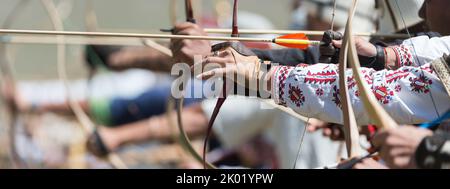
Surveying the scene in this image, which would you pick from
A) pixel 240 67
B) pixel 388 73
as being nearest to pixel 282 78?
pixel 240 67

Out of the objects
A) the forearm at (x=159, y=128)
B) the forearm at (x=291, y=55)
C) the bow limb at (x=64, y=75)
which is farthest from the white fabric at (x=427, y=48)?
the forearm at (x=159, y=128)

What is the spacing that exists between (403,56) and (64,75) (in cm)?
161

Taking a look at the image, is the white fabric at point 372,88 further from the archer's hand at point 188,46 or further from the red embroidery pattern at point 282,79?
the archer's hand at point 188,46

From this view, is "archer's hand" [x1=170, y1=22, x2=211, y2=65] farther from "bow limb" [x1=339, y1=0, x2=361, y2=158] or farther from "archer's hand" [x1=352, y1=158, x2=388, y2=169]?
"archer's hand" [x1=352, y1=158, x2=388, y2=169]

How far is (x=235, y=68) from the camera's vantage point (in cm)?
168

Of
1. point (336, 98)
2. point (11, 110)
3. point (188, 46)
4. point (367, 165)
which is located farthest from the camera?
point (11, 110)

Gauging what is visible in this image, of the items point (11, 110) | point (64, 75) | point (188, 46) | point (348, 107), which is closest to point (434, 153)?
point (348, 107)

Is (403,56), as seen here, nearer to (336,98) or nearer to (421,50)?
(421,50)

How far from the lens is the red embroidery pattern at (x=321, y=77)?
5.37ft

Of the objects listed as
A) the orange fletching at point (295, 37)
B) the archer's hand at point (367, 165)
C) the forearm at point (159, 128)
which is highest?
the orange fletching at point (295, 37)

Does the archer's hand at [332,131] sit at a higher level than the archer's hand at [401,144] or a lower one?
lower

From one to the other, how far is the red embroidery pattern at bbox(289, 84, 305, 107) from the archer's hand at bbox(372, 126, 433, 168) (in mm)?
402

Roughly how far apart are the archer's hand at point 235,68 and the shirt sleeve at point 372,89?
0.04 metres
